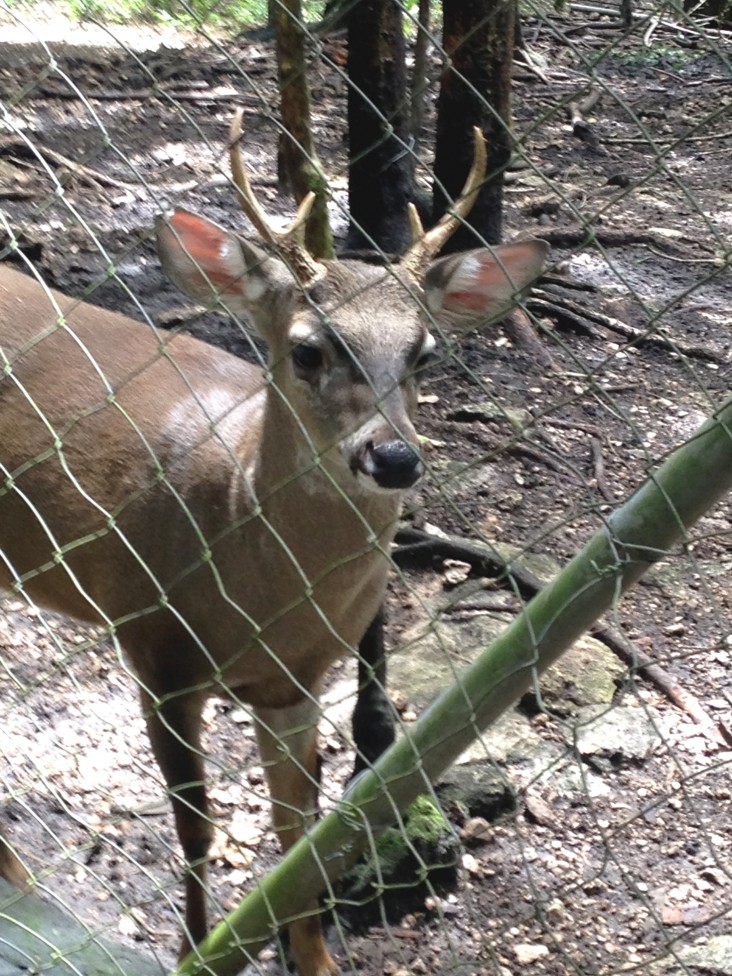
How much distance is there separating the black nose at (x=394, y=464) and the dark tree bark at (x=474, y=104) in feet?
11.0

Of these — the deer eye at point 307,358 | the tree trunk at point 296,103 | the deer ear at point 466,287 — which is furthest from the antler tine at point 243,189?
the tree trunk at point 296,103

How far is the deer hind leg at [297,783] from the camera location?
10.7 ft

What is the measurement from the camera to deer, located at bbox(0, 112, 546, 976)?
108 inches

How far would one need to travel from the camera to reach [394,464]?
2.44 m

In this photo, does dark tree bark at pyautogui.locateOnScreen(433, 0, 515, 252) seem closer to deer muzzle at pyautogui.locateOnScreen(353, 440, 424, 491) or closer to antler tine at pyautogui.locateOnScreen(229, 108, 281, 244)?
antler tine at pyautogui.locateOnScreen(229, 108, 281, 244)

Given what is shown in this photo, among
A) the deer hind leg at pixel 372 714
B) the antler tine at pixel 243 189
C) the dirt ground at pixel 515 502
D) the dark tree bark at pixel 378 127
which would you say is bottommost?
the dirt ground at pixel 515 502

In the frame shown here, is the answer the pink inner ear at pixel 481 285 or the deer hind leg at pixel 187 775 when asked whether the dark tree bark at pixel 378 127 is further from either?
the deer hind leg at pixel 187 775

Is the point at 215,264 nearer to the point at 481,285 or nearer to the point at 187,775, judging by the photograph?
the point at 481,285

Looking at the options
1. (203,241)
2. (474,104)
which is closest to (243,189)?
(203,241)

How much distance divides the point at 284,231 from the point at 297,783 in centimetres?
160

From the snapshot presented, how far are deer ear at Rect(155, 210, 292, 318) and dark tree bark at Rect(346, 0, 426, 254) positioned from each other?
8.66 feet

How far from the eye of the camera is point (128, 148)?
8.70 meters

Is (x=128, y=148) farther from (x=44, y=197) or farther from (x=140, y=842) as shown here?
(x=140, y=842)

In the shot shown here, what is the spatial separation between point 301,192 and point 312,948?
252 centimetres
